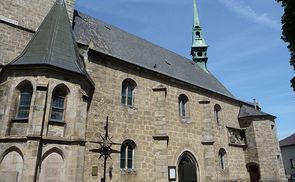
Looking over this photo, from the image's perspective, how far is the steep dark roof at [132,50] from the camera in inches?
619

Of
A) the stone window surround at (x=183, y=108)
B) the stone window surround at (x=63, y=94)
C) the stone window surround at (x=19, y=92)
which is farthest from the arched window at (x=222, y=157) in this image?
the stone window surround at (x=19, y=92)

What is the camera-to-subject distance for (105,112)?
13.2 m

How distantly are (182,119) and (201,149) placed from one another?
252 cm

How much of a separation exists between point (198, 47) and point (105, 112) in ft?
64.7

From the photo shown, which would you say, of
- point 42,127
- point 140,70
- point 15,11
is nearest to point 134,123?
point 140,70

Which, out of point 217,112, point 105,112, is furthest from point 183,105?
point 105,112

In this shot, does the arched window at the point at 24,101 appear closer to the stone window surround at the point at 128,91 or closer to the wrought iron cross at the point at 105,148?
the wrought iron cross at the point at 105,148

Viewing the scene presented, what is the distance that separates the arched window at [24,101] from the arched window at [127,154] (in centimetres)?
528

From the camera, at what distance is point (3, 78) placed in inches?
440

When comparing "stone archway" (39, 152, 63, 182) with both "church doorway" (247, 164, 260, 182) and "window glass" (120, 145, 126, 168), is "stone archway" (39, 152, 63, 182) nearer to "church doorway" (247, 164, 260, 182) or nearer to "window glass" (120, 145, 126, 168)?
"window glass" (120, 145, 126, 168)

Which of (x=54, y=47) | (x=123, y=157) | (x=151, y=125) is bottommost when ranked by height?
(x=123, y=157)

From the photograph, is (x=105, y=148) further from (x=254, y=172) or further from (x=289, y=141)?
(x=289, y=141)

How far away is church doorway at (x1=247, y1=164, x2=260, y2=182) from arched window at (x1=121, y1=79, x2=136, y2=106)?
1225 cm

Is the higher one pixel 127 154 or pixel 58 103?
pixel 58 103
